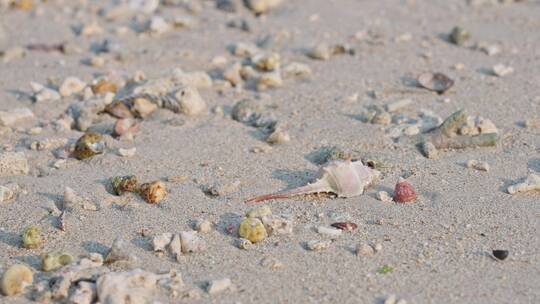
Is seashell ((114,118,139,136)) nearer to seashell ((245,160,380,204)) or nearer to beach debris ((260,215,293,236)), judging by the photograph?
seashell ((245,160,380,204))

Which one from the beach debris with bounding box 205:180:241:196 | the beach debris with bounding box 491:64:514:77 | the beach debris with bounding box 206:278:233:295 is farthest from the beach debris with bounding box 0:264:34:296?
the beach debris with bounding box 491:64:514:77

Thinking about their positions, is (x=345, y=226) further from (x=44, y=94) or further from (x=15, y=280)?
(x=44, y=94)

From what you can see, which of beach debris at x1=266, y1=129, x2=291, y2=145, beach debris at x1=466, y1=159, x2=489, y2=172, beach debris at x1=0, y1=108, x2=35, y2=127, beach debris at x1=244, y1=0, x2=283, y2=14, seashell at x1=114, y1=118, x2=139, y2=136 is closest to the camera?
beach debris at x1=466, y1=159, x2=489, y2=172

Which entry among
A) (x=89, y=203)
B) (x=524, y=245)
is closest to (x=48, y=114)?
(x=89, y=203)

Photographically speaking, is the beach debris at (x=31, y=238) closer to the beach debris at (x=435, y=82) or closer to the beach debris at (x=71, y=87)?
the beach debris at (x=71, y=87)

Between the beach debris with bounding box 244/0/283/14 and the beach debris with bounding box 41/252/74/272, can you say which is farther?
the beach debris with bounding box 244/0/283/14

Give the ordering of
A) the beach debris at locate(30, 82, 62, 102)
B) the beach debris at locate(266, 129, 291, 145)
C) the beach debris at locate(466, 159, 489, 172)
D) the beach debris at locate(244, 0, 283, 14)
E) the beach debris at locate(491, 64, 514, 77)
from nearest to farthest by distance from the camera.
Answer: the beach debris at locate(466, 159, 489, 172)
the beach debris at locate(266, 129, 291, 145)
the beach debris at locate(30, 82, 62, 102)
the beach debris at locate(491, 64, 514, 77)
the beach debris at locate(244, 0, 283, 14)

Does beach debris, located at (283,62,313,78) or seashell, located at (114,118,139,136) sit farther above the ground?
beach debris, located at (283,62,313,78)
